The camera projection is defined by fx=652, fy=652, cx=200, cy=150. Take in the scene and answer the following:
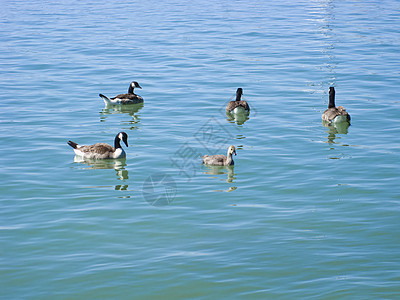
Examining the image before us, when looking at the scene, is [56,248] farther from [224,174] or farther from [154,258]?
[224,174]

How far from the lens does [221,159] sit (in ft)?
60.5

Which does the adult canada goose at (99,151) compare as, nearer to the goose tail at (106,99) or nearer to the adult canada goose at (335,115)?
the goose tail at (106,99)

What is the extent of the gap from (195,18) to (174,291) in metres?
35.7

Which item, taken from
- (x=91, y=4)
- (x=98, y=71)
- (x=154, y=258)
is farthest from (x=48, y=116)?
(x=91, y=4)

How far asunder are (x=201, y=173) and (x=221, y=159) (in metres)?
0.71

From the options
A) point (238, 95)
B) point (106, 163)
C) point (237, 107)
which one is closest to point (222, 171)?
point (106, 163)

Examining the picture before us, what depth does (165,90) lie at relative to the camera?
90.3ft

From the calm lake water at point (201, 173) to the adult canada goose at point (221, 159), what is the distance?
248mm

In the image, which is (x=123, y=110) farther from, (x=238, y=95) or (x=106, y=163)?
(x=106, y=163)

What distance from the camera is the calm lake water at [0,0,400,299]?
41.6ft

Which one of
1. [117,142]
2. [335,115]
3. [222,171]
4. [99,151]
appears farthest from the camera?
[335,115]

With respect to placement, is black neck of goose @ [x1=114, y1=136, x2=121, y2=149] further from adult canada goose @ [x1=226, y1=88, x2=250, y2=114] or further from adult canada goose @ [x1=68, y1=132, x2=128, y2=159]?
adult canada goose @ [x1=226, y1=88, x2=250, y2=114]

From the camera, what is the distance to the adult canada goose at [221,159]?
1822 centimetres

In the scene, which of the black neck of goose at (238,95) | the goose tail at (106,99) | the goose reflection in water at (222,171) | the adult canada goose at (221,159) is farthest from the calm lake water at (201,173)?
the black neck of goose at (238,95)
